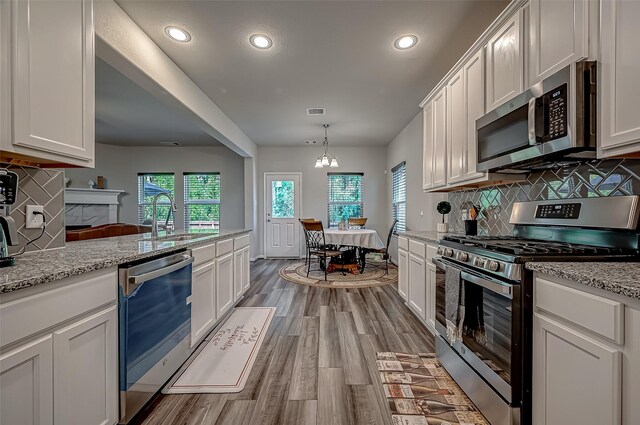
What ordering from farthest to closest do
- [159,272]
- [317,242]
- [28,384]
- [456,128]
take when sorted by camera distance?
[317,242] → [456,128] → [159,272] → [28,384]

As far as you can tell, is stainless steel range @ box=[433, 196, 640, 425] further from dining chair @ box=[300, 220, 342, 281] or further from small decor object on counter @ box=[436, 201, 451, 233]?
dining chair @ box=[300, 220, 342, 281]

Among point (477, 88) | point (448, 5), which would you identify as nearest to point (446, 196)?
point (477, 88)

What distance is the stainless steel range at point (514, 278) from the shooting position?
129 cm

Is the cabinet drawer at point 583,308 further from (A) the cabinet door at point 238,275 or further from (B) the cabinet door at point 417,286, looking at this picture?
(A) the cabinet door at point 238,275

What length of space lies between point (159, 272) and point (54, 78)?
3.55 feet

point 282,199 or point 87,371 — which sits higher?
point 282,199

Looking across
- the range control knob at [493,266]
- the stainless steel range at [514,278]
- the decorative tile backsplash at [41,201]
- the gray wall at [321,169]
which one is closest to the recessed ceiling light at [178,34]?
the decorative tile backsplash at [41,201]

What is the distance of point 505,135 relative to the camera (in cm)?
185

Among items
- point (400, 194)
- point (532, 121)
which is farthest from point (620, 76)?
point (400, 194)

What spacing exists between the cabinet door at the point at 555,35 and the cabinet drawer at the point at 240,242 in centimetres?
289

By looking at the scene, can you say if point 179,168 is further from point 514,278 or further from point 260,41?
point 514,278

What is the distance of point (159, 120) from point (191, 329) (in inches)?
160

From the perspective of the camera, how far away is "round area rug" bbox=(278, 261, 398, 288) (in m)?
4.42

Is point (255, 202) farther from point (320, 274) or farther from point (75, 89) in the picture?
point (75, 89)
